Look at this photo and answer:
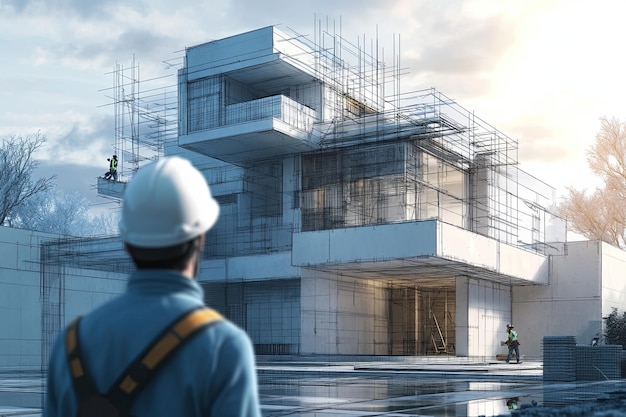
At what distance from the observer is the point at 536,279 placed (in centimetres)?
4722

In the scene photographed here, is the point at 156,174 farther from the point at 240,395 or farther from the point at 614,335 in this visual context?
the point at 614,335

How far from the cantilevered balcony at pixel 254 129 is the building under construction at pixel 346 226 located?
0.08 meters

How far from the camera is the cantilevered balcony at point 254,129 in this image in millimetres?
42344

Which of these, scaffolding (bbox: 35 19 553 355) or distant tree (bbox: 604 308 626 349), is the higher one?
scaffolding (bbox: 35 19 553 355)

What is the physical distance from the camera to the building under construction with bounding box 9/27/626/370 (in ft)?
137

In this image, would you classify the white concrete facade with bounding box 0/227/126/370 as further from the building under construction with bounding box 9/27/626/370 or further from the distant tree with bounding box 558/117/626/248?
the distant tree with bounding box 558/117/626/248

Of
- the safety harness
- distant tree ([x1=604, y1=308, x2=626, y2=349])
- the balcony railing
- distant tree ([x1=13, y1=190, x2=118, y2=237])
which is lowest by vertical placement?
distant tree ([x1=604, y1=308, x2=626, y2=349])

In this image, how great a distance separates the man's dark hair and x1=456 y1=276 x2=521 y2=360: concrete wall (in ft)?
137

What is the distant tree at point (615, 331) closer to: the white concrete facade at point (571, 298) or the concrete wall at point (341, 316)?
the white concrete facade at point (571, 298)

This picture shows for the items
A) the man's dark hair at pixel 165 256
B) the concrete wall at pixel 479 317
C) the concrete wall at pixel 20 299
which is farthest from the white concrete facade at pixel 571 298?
the man's dark hair at pixel 165 256

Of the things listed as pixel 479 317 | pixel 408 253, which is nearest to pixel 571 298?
pixel 479 317

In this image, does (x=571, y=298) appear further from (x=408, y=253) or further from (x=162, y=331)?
(x=162, y=331)

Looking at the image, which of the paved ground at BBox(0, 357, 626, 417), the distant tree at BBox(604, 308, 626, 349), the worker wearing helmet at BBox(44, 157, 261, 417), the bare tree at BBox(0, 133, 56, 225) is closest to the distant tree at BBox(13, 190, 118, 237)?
the bare tree at BBox(0, 133, 56, 225)

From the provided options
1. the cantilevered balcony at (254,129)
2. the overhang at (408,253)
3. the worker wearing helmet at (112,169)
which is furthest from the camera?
the worker wearing helmet at (112,169)
